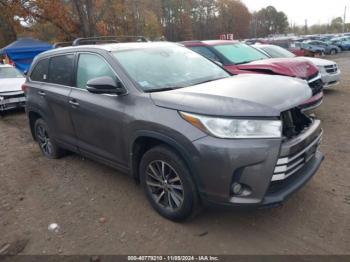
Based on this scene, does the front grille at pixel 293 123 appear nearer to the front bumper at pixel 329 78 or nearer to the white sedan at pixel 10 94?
the front bumper at pixel 329 78

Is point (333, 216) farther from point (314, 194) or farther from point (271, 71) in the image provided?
point (271, 71)

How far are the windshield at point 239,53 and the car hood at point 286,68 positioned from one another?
729 mm

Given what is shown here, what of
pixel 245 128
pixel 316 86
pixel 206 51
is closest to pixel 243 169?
pixel 245 128

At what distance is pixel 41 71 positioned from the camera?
5.30m

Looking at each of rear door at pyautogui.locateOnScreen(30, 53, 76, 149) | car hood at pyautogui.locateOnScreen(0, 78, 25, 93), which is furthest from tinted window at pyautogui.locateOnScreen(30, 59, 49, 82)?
car hood at pyautogui.locateOnScreen(0, 78, 25, 93)

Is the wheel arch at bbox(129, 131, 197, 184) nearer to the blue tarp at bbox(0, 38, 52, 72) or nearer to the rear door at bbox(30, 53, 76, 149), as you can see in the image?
the rear door at bbox(30, 53, 76, 149)

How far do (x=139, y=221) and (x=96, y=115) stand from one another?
1316 millimetres

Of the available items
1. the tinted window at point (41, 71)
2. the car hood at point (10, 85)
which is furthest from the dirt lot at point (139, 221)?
the car hood at point (10, 85)

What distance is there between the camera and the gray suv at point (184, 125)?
2871 mm

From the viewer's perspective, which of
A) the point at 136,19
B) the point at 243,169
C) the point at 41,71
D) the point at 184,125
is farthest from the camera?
the point at 136,19

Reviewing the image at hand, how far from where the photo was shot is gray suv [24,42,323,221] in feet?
9.42

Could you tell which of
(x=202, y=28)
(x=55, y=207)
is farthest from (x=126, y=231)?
(x=202, y=28)

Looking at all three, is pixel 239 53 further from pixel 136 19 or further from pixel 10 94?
pixel 136 19

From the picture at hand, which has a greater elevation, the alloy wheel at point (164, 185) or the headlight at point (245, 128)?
the headlight at point (245, 128)
